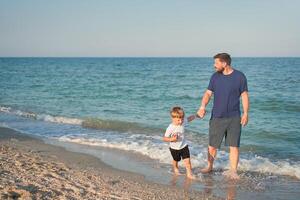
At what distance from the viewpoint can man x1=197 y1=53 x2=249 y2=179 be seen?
6387 mm

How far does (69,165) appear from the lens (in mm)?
7117

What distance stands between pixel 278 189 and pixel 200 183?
118 centimetres

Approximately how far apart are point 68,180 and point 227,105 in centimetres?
267

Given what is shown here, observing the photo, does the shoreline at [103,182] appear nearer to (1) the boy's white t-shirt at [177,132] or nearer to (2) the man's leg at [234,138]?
(2) the man's leg at [234,138]

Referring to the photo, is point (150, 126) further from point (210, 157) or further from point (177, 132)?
point (177, 132)

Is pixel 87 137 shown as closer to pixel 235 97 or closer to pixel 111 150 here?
pixel 111 150

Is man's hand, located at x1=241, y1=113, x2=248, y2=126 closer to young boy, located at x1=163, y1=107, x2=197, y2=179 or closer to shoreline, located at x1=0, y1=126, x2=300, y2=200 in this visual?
young boy, located at x1=163, y1=107, x2=197, y2=179

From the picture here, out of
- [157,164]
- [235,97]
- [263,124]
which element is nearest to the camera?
[235,97]

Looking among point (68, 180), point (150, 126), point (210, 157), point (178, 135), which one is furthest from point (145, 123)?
point (68, 180)

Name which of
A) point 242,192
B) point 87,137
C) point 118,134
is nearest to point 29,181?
point 242,192

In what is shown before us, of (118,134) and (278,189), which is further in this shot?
(118,134)

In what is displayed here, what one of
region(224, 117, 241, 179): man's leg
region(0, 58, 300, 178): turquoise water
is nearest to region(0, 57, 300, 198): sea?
region(0, 58, 300, 178): turquoise water

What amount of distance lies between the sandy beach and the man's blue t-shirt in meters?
1.44

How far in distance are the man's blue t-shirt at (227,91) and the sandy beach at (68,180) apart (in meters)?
1.44
